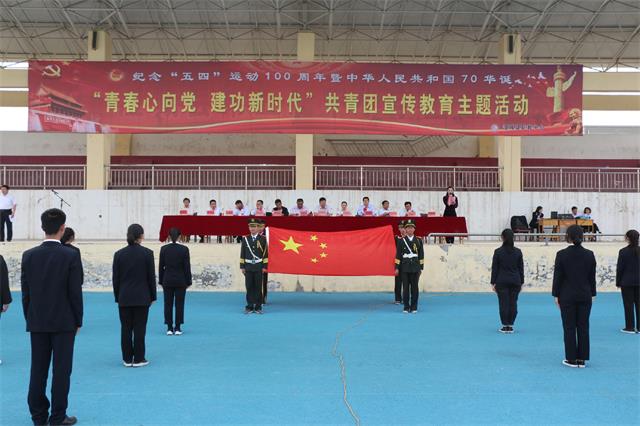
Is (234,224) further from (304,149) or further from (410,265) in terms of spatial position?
(304,149)

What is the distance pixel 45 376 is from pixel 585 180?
811 inches

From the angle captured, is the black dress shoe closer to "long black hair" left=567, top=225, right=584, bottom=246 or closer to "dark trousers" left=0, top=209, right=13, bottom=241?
"long black hair" left=567, top=225, right=584, bottom=246

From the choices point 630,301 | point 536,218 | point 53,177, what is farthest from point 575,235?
point 53,177

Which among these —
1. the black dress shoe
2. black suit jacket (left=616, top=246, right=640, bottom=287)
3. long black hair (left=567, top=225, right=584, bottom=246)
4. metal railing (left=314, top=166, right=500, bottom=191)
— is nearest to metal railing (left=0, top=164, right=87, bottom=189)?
metal railing (left=314, top=166, right=500, bottom=191)

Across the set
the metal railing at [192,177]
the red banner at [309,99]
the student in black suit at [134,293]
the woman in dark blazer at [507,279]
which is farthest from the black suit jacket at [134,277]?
the metal railing at [192,177]

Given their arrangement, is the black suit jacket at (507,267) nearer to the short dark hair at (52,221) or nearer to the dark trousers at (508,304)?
the dark trousers at (508,304)

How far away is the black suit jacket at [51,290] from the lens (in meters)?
4.55

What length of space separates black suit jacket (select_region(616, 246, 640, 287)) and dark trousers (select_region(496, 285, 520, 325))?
5.01 feet

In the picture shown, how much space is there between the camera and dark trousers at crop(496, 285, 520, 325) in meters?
8.98

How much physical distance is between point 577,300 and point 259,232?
5.93m

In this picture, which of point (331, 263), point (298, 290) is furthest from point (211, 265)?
point (331, 263)

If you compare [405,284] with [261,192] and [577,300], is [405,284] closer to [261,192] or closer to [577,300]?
[577,300]

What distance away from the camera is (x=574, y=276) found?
6652mm

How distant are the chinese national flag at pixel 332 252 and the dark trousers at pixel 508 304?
3180mm
